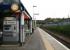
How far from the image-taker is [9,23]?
853 inches

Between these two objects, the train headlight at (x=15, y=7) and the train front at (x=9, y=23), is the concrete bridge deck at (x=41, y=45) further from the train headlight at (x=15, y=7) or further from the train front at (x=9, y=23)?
the train headlight at (x=15, y=7)

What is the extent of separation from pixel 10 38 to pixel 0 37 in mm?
931

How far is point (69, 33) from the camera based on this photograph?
34469 mm

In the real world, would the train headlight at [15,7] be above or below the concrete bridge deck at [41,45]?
above

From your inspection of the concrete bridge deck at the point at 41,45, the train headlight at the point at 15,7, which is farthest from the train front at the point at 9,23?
the concrete bridge deck at the point at 41,45

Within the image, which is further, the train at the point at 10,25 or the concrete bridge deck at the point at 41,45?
the train at the point at 10,25

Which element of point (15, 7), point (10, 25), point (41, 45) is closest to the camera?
point (15, 7)

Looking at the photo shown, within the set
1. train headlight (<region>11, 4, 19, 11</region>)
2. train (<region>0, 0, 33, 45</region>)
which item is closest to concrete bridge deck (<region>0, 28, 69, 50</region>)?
train (<region>0, 0, 33, 45</region>)

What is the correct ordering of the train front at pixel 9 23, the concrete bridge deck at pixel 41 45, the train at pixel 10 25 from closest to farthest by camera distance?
the concrete bridge deck at pixel 41 45 → the train front at pixel 9 23 → the train at pixel 10 25

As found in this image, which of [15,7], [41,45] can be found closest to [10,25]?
[15,7]

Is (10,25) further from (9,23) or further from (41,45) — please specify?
(41,45)

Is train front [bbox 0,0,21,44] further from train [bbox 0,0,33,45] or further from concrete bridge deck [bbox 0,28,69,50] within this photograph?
concrete bridge deck [bbox 0,28,69,50]

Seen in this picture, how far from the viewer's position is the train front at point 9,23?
20156 millimetres

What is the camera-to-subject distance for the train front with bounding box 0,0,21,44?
20156mm
